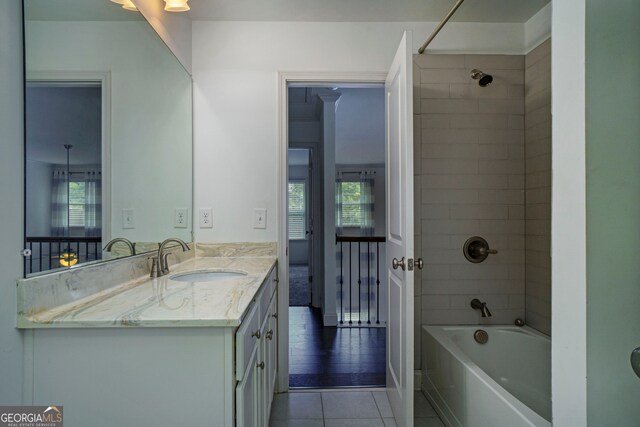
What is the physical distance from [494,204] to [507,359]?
1.04m

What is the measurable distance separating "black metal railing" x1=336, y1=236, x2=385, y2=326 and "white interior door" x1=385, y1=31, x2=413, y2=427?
163 centimetres

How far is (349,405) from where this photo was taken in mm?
2039

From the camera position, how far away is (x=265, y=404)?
4.91 ft

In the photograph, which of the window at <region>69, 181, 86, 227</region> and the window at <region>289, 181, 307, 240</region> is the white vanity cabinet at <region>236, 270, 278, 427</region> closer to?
the window at <region>69, 181, 86, 227</region>

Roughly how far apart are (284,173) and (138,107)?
3.04 ft


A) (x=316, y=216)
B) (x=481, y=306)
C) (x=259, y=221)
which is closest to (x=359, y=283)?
(x=316, y=216)

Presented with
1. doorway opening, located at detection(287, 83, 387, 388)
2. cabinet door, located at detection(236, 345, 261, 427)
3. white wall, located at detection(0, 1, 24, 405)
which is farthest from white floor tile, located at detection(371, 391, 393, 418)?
white wall, located at detection(0, 1, 24, 405)

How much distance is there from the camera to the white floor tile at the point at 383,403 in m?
1.94

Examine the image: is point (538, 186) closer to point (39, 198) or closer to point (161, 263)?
point (161, 263)

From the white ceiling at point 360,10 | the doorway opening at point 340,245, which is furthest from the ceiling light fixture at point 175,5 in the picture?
the doorway opening at point 340,245

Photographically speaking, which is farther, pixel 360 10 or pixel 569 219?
pixel 360 10

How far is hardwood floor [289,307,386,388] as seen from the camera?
2.35 meters

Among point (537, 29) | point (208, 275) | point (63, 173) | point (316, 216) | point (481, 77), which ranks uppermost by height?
point (537, 29)

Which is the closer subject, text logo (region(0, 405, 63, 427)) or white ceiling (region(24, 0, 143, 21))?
text logo (region(0, 405, 63, 427))
